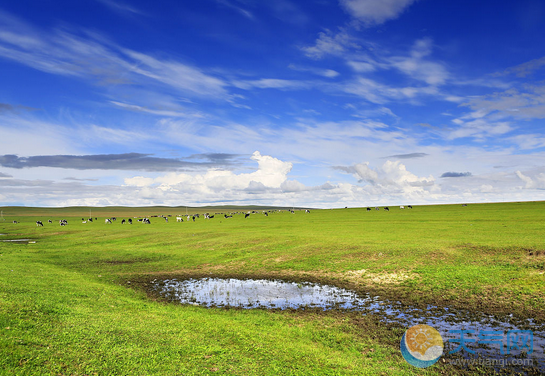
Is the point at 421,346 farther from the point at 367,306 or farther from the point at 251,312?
the point at 251,312

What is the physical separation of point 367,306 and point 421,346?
18.1 feet

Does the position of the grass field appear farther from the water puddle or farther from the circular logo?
the water puddle

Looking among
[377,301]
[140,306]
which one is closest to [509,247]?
[377,301]

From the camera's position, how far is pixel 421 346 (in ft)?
41.5

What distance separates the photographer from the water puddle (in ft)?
41.0

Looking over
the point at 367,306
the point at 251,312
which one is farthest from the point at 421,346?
the point at 251,312

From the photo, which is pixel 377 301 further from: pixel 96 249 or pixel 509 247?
pixel 96 249

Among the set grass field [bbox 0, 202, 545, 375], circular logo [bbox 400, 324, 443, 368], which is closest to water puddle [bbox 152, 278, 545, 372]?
circular logo [bbox 400, 324, 443, 368]

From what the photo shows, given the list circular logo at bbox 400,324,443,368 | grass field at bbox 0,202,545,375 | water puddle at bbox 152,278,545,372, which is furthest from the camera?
water puddle at bbox 152,278,545,372

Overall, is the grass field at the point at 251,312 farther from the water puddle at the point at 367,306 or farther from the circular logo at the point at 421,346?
the water puddle at the point at 367,306

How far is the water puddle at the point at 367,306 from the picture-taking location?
492 inches

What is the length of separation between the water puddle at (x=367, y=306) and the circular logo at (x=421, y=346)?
1.02ft

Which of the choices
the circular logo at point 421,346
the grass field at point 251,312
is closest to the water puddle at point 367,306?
the circular logo at point 421,346

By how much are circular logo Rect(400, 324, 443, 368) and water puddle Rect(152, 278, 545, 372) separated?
31 cm
